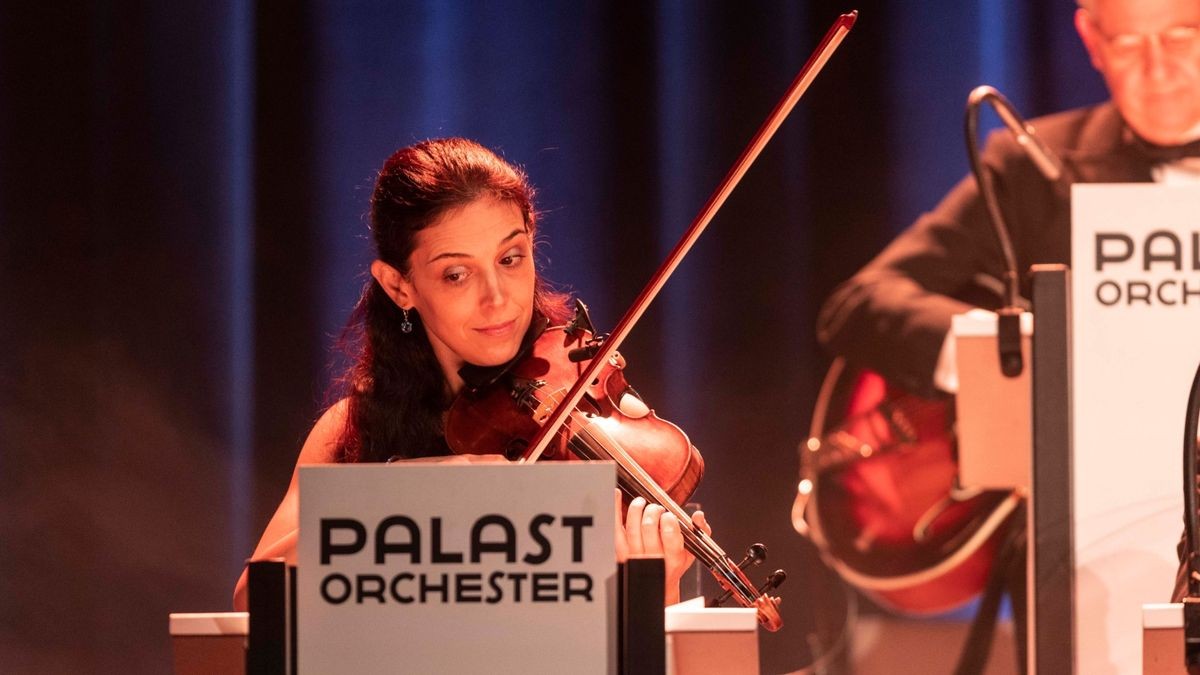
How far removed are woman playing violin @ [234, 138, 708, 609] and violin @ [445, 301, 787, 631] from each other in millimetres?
49

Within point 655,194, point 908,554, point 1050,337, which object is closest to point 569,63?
point 655,194

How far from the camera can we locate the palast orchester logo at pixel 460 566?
0.92 m

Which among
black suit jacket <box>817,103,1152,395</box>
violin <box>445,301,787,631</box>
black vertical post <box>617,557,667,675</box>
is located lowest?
black vertical post <box>617,557,667,675</box>

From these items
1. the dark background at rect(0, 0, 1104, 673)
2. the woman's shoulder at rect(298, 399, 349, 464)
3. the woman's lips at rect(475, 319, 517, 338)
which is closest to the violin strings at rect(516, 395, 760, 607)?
the woman's lips at rect(475, 319, 517, 338)

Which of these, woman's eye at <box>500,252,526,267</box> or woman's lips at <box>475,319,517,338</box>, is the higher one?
woman's eye at <box>500,252,526,267</box>

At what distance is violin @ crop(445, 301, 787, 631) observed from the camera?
158 cm

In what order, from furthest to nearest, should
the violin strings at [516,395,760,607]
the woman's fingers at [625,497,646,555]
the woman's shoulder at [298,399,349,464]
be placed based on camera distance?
the woman's shoulder at [298,399,349,464] < the violin strings at [516,395,760,607] < the woman's fingers at [625,497,646,555]

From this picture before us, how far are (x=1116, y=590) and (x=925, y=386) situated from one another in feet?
4.79

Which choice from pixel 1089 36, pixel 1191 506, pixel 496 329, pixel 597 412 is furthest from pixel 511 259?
Answer: pixel 1089 36

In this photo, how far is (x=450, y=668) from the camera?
92cm

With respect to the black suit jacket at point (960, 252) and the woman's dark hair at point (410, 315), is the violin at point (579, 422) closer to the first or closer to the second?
the woman's dark hair at point (410, 315)

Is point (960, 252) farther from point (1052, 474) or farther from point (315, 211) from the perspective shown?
point (1052, 474)

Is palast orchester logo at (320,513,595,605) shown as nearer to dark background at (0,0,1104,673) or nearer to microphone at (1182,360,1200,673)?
microphone at (1182,360,1200,673)

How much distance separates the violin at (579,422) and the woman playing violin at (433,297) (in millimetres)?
49
